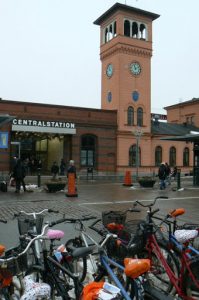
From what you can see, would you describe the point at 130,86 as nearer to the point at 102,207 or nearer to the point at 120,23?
the point at 120,23

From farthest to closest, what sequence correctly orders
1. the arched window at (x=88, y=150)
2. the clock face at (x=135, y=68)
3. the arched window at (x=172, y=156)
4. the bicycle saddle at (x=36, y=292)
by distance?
the arched window at (x=172, y=156) < the clock face at (x=135, y=68) < the arched window at (x=88, y=150) < the bicycle saddle at (x=36, y=292)

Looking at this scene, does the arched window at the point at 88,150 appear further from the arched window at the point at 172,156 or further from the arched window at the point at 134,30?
the arched window at the point at 134,30

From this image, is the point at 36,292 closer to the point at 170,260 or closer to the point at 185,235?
the point at 170,260

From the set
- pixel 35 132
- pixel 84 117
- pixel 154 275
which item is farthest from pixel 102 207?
pixel 84 117

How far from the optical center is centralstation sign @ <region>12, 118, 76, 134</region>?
33.2 metres

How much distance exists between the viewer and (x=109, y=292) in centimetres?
287

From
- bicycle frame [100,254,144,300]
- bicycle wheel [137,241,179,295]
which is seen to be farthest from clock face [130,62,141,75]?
bicycle frame [100,254,144,300]

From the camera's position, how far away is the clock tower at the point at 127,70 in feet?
132

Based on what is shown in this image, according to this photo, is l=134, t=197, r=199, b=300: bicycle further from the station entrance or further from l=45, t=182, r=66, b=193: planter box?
the station entrance

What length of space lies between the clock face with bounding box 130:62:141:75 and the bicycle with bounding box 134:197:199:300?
37.9m

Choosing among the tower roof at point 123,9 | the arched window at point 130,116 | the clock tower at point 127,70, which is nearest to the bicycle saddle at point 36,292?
the clock tower at point 127,70

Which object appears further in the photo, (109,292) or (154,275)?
(154,275)

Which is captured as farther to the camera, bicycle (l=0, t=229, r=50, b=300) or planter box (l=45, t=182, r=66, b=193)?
planter box (l=45, t=182, r=66, b=193)

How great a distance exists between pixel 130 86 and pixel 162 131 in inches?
292
